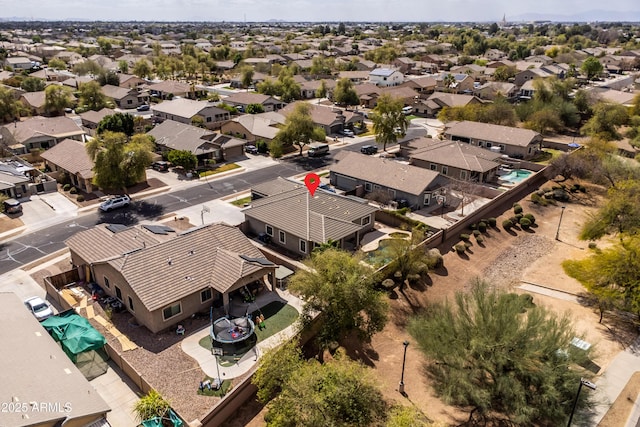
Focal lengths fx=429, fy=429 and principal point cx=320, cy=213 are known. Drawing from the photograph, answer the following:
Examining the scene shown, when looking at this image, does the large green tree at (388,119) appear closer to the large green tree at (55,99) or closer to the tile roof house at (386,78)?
the tile roof house at (386,78)

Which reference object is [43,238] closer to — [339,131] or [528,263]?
[528,263]

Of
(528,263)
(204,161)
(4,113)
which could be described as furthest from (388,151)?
(4,113)

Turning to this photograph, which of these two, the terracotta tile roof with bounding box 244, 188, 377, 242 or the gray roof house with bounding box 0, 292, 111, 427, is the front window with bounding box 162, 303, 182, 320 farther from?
the terracotta tile roof with bounding box 244, 188, 377, 242

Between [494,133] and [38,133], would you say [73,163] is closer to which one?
[38,133]

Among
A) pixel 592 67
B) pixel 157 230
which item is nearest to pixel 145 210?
pixel 157 230

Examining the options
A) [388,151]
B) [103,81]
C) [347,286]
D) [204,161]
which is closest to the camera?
[347,286]
